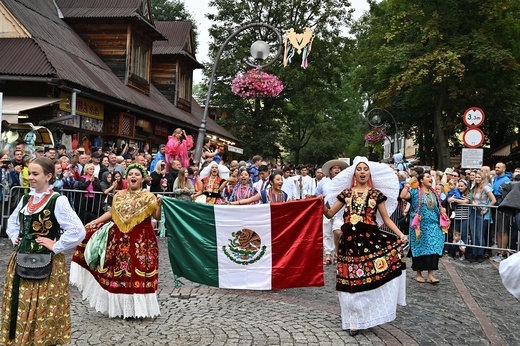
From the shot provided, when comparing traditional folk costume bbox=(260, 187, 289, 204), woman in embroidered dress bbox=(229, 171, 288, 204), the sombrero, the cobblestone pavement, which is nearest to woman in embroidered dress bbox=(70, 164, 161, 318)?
the cobblestone pavement

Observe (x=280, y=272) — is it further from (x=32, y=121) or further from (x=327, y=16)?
(x=327, y=16)

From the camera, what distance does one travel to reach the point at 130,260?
6641 millimetres

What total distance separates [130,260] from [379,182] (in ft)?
9.62

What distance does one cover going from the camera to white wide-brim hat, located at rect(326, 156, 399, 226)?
22.5 feet

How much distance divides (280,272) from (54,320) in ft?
11.1

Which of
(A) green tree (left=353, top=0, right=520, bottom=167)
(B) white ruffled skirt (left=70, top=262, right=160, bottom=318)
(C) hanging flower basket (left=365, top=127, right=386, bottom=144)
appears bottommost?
(B) white ruffled skirt (left=70, top=262, right=160, bottom=318)

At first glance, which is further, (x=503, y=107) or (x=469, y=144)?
(x=503, y=107)

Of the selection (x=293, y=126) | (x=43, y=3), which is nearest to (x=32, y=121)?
(x=43, y=3)

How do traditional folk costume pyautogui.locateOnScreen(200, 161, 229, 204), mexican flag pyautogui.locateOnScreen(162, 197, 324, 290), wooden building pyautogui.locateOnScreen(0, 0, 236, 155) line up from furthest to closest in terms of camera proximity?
wooden building pyautogui.locateOnScreen(0, 0, 236, 155) → traditional folk costume pyautogui.locateOnScreen(200, 161, 229, 204) → mexican flag pyautogui.locateOnScreen(162, 197, 324, 290)

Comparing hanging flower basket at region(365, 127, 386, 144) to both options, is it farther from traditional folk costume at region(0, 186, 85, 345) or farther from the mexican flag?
traditional folk costume at region(0, 186, 85, 345)

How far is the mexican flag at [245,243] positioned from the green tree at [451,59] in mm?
21629

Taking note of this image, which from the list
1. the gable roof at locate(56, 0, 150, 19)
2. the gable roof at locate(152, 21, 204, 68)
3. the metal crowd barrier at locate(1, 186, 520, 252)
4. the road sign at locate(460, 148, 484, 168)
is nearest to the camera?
the metal crowd barrier at locate(1, 186, 520, 252)

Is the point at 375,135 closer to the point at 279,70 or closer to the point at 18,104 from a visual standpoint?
the point at 279,70

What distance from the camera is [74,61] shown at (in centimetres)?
→ 1941
